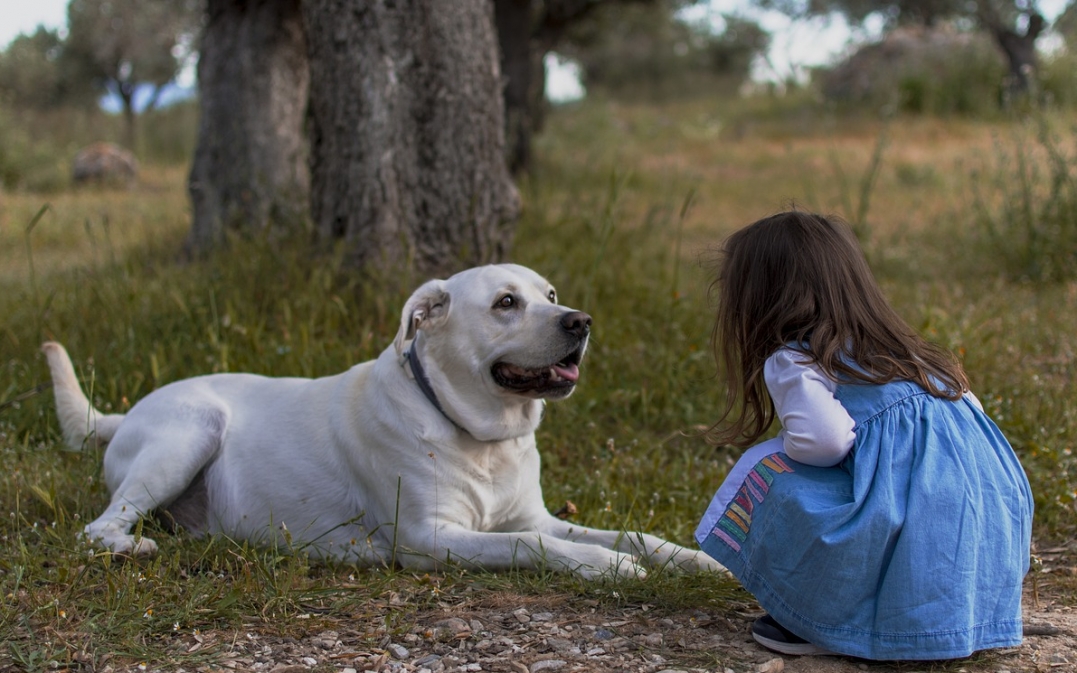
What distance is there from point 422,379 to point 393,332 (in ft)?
5.36

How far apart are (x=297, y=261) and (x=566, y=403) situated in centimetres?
172

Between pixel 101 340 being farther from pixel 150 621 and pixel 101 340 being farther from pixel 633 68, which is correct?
pixel 633 68

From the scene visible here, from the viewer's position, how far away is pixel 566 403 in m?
4.75

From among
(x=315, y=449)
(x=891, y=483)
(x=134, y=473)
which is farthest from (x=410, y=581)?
(x=891, y=483)

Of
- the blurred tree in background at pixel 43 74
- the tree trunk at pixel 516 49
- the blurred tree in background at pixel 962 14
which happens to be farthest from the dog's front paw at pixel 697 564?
the blurred tree in background at pixel 43 74

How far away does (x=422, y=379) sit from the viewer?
3457 millimetres

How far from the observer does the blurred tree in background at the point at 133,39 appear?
2034 cm

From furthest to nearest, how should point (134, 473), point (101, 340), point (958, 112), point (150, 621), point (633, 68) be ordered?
point (633, 68) < point (958, 112) < point (101, 340) < point (134, 473) < point (150, 621)

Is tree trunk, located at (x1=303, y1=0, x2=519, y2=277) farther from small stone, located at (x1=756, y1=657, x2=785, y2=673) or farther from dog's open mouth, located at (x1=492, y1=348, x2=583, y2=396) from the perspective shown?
small stone, located at (x1=756, y1=657, x2=785, y2=673)

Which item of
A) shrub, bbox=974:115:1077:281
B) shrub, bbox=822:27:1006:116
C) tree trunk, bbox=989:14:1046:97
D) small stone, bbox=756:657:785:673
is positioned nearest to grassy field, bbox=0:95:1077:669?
shrub, bbox=974:115:1077:281


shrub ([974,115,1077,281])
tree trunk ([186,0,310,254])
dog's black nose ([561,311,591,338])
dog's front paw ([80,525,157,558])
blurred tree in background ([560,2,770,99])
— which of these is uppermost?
blurred tree in background ([560,2,770,99])

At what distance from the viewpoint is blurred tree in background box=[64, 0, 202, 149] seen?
20344mm

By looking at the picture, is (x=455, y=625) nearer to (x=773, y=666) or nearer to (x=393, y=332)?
(x=773, y=666)

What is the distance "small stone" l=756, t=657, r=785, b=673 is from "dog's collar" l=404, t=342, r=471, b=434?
1.32m
